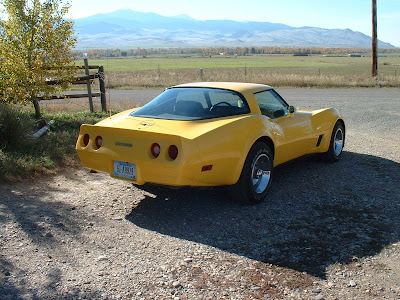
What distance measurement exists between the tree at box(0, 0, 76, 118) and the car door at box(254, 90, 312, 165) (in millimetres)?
5533

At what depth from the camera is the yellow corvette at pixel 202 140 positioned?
438 centimetres

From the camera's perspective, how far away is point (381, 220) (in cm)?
466

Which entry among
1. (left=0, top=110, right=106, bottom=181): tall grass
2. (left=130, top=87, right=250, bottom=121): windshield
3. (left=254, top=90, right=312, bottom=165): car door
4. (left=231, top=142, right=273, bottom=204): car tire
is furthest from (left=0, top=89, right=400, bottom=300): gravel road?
(left=130, top=87, right=250, bottom=121): windshield

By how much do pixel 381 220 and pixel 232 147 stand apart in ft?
5.82

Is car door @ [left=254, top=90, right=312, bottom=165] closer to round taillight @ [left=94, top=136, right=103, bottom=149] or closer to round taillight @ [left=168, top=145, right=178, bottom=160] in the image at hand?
round taillight @ [left=168, top=145, right=178, bottom=160]

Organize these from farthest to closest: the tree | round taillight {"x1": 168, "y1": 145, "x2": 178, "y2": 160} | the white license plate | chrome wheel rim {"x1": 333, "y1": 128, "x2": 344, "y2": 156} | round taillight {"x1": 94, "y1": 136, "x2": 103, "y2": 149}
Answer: the tree → chrome wheel rim {"x1": 333, "y1": 128, "x2": 344, "y2": 156} → round taillight {"x1": 94, "y1": 136, "x2": 103, "y2": 149} → the white license plate → round taillight {"x1": 168, "y1": 145, "x2": 178, "y2": 160}

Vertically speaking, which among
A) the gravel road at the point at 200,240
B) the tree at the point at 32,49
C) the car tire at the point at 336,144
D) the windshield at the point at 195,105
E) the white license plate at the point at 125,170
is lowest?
the gravel road at the point at 200,240

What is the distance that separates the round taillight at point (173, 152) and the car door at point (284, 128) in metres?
1.49

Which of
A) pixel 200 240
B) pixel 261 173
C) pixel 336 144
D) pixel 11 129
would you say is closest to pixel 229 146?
pixel 261 173

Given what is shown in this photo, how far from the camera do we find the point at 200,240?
13.7ft

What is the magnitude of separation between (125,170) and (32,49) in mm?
5957

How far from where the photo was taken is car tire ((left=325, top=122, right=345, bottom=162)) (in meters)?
6.93

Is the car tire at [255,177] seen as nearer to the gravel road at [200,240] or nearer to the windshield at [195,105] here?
the gravel road at [200,240]

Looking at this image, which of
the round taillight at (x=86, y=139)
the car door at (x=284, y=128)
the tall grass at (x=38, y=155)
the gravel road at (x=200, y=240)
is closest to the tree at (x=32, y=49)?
the tall grass at (x=38, y=155)
